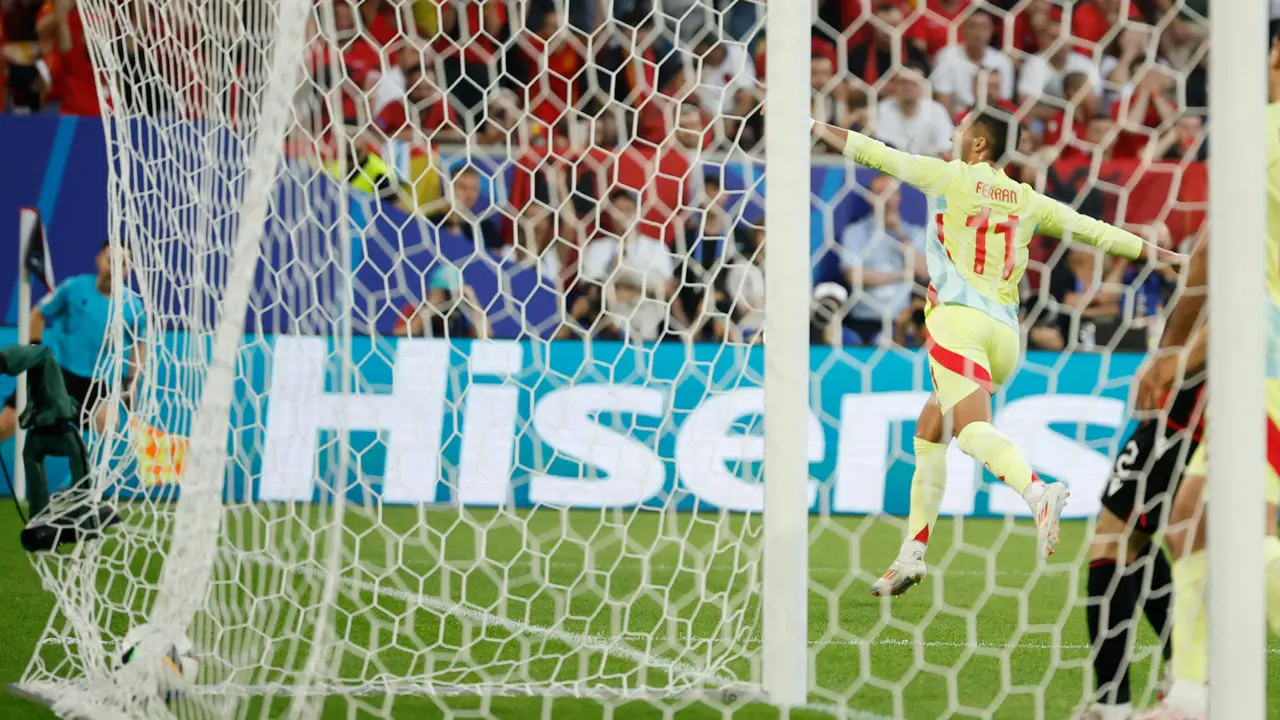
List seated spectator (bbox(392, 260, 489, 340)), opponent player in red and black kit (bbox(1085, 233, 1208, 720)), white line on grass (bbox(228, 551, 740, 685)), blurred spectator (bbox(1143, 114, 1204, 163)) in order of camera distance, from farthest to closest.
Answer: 1. seated spectator (bbox(392, 260, 489, 340))
2. blurred spectator (bbox(1143, 114, 1204, 163))
3. white line on grass (bbox(228, 551, 740, 685))
4. opponent player in red and black kit (bbox(1085, 233, 1208, 720))

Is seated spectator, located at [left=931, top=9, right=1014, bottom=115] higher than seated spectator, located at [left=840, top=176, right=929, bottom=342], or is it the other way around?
seated spectator, located at [left=931, top=9, right=1014, bottom=115]

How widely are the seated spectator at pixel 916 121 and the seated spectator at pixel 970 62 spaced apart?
83mm

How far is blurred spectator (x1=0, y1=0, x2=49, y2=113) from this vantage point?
9242 mm

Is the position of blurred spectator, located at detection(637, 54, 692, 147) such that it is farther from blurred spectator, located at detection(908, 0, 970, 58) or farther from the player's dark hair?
the player's dark hair

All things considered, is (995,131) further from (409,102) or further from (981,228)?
(409,102)

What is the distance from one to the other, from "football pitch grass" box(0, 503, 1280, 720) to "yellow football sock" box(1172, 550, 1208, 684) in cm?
37

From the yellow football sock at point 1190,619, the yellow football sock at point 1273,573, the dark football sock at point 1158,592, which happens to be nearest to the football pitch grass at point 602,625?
the dark football sock at point 1158,592

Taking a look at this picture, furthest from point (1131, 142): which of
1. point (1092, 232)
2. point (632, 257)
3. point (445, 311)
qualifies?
point (445, 311)

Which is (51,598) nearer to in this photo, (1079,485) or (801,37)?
(801,37)

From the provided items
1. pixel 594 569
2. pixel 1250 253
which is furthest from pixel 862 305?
pixel 1250 253

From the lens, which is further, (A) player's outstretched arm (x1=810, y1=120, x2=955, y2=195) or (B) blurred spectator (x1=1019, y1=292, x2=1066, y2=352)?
(B) blurred spectator (x1=1019, y1=292, x2=1066, y2=352)

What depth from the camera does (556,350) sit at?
313 inches

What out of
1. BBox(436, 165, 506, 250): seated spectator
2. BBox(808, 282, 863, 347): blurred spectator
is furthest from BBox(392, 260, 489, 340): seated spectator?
BBox(808, 282, 863, 347): blurred spectator

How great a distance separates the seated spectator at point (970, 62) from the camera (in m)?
6.51
